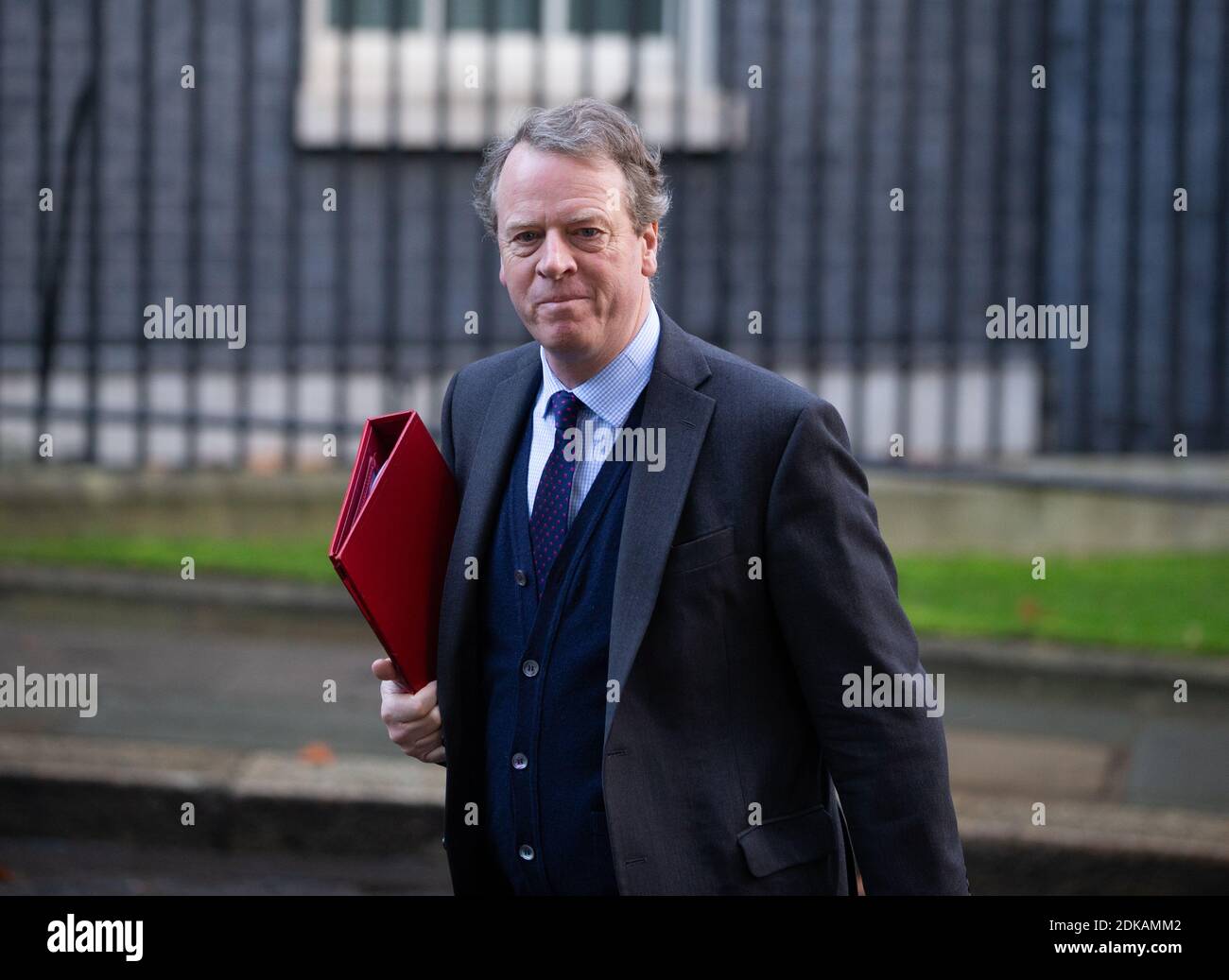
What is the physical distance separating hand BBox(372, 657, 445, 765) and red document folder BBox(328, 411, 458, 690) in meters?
0.03

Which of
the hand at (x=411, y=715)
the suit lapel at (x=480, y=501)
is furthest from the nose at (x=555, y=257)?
the hand at (x=411, y=715)

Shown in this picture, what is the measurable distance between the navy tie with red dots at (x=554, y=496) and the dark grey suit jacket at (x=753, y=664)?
16 centimetres

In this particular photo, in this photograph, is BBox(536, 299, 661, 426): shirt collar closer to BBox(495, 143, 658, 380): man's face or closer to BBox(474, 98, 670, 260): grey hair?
BBox(495, 143, 658, 380): man's face

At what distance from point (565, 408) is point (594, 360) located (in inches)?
4.5

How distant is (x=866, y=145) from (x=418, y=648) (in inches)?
231

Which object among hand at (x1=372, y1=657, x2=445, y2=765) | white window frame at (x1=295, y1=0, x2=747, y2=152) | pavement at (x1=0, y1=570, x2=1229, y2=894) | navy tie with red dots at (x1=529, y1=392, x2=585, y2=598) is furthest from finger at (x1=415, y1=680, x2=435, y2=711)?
white window frame at (x1=295, y1=0, x2=747, y2=152)

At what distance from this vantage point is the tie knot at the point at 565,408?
287 centimetres

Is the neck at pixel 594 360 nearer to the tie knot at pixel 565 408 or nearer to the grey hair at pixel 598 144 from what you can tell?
the tie knot at pixel 565 408

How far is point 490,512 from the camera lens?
2.89 meters

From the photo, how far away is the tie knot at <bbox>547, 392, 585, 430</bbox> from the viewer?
113 inches

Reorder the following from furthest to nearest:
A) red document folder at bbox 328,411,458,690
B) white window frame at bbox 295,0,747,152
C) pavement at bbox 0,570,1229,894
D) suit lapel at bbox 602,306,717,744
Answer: white window frame at bbox 295,0,747,152, pavement at bbox 0,570,1229,894, red document folder at bbox 328,411,458,690, suit lapel at bbox 602,306,717,744

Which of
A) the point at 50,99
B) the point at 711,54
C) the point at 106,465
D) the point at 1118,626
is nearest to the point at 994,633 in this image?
the point at 1118,626

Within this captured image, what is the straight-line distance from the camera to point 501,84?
8.57 meters
